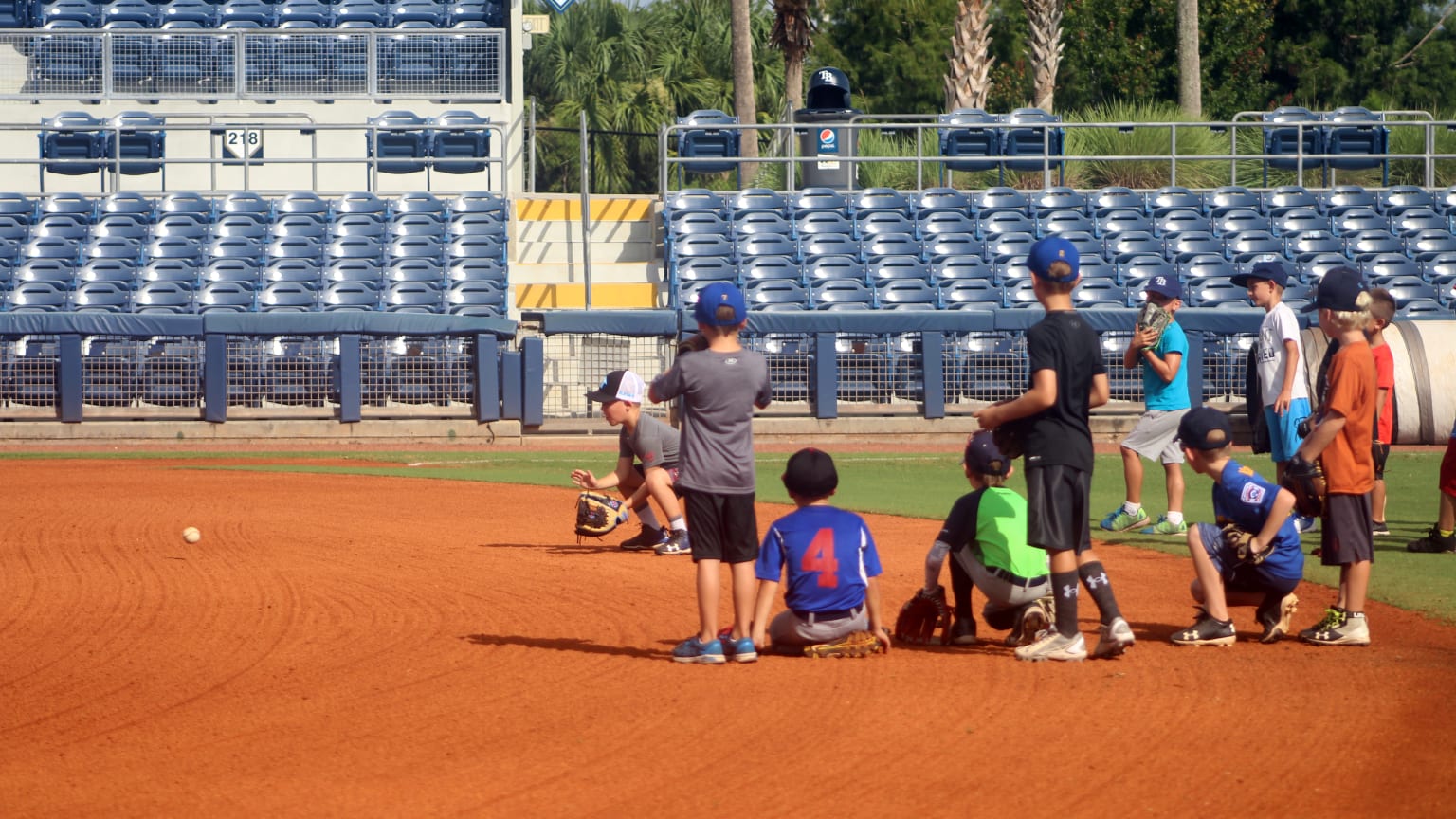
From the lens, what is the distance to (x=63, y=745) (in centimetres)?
584

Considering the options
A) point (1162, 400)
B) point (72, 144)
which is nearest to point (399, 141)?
point (72, 144)

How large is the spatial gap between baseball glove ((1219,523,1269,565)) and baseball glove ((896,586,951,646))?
4.60ft

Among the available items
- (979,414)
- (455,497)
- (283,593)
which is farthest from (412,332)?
(979,414)

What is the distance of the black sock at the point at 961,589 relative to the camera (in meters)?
7.80

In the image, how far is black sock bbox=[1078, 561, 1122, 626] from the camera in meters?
7.09

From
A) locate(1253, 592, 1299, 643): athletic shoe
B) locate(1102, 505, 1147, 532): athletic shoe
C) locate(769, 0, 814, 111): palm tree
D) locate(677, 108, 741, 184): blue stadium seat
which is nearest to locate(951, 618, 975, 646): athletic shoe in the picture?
locate(1253, 592, 1299, 643): athletic shoe

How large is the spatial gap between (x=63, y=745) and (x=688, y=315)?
16.4 meters

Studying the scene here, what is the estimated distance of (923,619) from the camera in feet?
25.3

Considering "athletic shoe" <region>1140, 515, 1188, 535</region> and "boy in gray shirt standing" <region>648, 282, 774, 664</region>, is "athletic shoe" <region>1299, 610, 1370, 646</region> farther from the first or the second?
"athletic shoe" <region>1140, 515, 1188, 535</region>

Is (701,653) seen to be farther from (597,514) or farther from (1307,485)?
(597,514)

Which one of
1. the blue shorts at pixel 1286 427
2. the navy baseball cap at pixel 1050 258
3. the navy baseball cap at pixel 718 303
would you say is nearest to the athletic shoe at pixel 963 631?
the navy baseball cap at pixel 1050 258

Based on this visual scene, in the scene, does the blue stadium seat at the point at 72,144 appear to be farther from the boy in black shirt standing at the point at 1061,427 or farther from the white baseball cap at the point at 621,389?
the boy in black shirt standing at the point at 1061,427

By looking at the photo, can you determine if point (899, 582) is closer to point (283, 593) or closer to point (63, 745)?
point (283, 593)

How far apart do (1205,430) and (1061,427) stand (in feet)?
2.91
